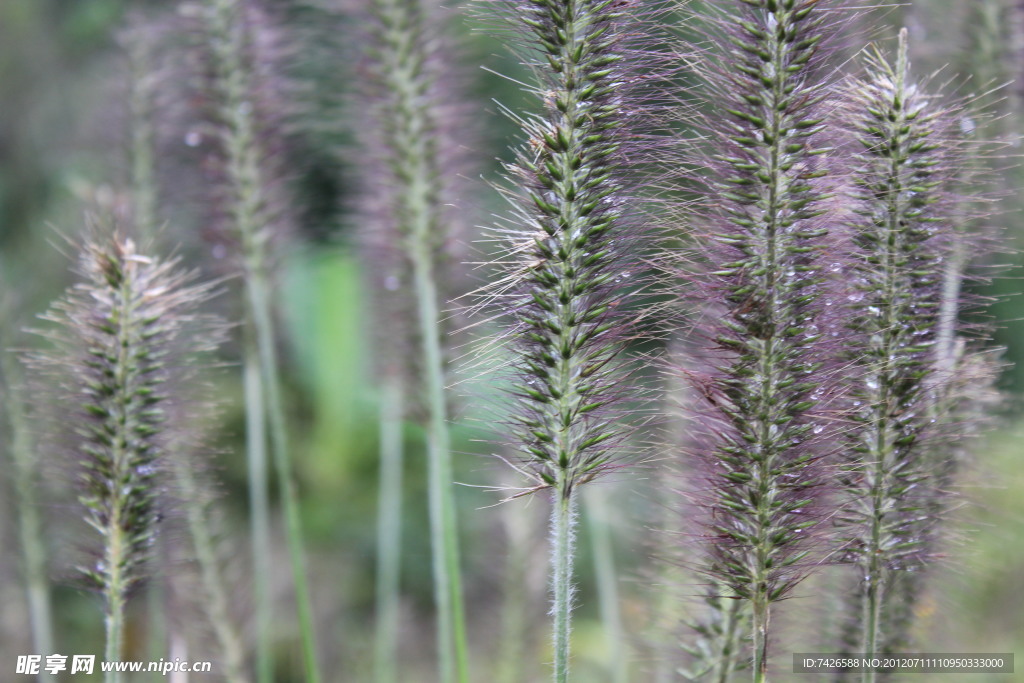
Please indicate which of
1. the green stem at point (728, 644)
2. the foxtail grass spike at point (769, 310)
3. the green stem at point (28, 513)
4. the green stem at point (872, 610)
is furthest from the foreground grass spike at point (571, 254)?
the green stem at point (28, 513)

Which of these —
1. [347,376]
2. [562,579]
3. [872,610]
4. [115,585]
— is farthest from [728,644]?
[347,376]

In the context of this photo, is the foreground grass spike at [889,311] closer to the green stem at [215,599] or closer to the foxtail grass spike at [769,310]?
the foxtail grass spike at [769,310]

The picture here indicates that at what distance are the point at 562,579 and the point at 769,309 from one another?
88 cm

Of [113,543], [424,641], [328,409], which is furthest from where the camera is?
[328,409]

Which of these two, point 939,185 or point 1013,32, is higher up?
point 1013,32

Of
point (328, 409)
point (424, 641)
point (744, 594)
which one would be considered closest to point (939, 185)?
point (744, 594)

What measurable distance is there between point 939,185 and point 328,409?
719cm

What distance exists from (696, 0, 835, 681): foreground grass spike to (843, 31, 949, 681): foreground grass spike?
0.21 meters

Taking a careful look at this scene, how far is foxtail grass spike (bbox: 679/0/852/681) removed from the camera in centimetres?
231

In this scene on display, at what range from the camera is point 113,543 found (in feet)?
9.38

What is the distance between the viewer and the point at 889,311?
2504 millimetres

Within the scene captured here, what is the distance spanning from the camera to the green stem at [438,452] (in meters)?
3.69

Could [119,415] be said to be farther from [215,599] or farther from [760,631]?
[760,631]

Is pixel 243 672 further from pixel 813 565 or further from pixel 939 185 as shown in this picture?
pixel 939 185
